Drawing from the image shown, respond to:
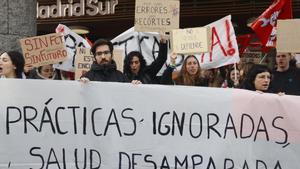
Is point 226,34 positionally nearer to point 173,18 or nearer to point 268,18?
point 268,18

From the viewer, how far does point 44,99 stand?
14.3 feet

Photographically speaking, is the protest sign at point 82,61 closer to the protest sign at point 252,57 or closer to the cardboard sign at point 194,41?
the cardboard sign at point 194,41

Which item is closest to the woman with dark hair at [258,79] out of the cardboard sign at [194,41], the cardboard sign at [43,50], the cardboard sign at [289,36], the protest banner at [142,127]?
the protest banner at [142,127]

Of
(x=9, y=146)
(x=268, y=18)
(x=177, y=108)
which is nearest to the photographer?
(x=9, y=146)

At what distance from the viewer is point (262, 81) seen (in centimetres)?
489

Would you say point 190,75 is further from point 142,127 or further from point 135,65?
point 142,127

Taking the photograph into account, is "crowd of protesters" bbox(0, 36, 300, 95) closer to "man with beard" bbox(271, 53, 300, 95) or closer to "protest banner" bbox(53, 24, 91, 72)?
"man with beard" bbox(271, 53, 300, 95)

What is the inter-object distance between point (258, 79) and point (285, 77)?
80cm

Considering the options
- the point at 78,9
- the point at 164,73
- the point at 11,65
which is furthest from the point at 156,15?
the point at 78,9

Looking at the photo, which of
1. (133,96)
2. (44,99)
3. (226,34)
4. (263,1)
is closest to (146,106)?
(133,96)

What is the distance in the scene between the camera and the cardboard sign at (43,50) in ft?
17.9

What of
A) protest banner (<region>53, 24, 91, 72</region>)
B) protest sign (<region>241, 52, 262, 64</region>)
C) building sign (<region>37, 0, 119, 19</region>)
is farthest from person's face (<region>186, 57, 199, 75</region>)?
building sign (<region>37, 0, 119, 19</region>)

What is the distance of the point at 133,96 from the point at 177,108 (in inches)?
13.2

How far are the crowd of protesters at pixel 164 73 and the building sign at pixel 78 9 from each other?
5.01 m
